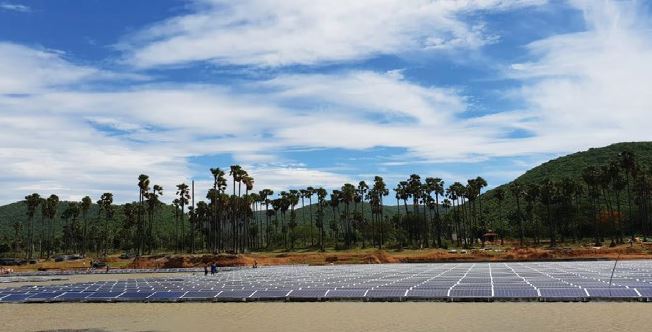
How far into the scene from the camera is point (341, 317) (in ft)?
87.6

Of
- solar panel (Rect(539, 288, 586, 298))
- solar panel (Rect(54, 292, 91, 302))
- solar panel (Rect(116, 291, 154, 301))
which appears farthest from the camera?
solar panel (Rect(54, 292, 91, 302))

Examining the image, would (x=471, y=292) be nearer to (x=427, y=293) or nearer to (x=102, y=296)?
(x=427, y=293)

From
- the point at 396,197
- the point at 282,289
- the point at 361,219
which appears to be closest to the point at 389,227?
the point at 361,219

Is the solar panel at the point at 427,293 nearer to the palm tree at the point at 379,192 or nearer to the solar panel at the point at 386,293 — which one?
the solar panel at the point at 386,293

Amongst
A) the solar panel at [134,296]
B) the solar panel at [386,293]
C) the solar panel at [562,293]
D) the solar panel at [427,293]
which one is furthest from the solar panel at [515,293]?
the solar panel at [134,296]

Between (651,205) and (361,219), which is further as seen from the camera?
(361,219)

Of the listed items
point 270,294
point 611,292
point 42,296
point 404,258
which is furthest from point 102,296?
point 404,258

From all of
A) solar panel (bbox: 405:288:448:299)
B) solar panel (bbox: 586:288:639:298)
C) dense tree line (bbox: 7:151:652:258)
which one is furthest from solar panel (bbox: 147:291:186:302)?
dense tree line (bbox: 7:151:652:258)

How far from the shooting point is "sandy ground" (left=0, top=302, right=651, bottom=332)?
75.4ft

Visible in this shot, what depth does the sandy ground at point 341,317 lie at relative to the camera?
904 inches

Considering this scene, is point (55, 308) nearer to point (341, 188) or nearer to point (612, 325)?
point (612, 325)

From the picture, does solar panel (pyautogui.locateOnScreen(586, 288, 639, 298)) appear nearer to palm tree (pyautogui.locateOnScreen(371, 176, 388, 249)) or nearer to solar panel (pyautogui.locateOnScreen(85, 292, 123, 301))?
solar panel (pyautogui.locateOnScreen(85, 292, 123, 301))

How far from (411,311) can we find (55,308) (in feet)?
72.4

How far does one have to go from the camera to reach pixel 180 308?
105ft
